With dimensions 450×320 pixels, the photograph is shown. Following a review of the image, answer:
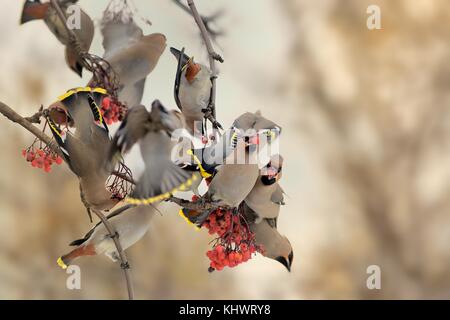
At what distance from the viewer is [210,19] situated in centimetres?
145

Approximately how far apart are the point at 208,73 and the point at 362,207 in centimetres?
213

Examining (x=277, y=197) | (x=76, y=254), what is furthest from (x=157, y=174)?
(x=76, y=254)

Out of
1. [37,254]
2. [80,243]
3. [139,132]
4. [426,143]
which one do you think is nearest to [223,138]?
[139,132]

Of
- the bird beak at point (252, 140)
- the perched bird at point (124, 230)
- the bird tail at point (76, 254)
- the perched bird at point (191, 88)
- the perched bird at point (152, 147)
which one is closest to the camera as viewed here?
the perched bird at point (152, 147)

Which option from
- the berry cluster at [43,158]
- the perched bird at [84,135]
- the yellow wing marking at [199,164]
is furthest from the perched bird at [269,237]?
the berry cluster at [43,158]

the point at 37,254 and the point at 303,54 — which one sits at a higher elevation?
the point at 303,54

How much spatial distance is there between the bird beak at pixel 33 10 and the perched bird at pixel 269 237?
0.51 m

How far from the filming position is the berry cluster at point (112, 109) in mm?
1164

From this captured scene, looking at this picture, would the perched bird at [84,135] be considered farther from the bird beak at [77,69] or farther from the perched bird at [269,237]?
the perched bird at [269,237]

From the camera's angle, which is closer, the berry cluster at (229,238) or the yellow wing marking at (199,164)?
the yellow wing marking at (199,164)

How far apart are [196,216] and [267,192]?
0.44 ft

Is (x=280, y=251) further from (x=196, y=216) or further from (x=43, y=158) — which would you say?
(x=43, y=158)

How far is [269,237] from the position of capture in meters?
1.32
